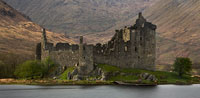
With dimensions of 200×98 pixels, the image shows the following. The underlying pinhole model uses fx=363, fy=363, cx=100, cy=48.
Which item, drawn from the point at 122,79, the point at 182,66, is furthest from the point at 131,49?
the point at 182,66

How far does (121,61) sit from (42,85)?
24632 millimetres

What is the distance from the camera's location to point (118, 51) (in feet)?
339

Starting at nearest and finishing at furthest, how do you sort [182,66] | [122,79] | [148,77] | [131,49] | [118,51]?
1. [122,79]
2. [148,77]
3. [118,51]
4. [131,49]
5. [182,66]

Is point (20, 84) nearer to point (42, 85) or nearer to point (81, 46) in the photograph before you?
point (42, 85)

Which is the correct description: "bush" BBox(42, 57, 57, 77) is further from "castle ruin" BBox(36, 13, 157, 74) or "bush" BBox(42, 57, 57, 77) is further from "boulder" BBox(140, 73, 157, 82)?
"boulder" BBox(140, 73, 157, 82)

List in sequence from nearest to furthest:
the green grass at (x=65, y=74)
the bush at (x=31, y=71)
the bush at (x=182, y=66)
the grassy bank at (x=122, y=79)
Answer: the grassy bank at (x=122, y=79), the green grass at (x=65, y=74), the bush at (x=31, y=71), the bush at (x=182, y=66)

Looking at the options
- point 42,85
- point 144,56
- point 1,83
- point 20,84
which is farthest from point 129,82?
point 1,83

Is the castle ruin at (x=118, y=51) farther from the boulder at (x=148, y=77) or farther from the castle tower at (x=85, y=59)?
the boulder at (x=148, y=77)

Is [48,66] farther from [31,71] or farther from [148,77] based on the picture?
[148,77]

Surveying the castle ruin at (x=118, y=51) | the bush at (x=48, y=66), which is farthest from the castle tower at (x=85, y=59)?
the bush at (x=48, y=66)

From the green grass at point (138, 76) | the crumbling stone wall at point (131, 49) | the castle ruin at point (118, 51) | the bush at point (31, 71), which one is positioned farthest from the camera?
the bush at point (31, 71)

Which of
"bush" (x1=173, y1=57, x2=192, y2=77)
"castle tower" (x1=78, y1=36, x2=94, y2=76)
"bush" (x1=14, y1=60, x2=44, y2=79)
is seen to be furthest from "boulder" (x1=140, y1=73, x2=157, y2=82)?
"bush" (x1=14, y1=60, x2=44, y2=79)

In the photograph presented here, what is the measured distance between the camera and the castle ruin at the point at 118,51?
10050 centimetres

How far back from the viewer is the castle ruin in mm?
100500
